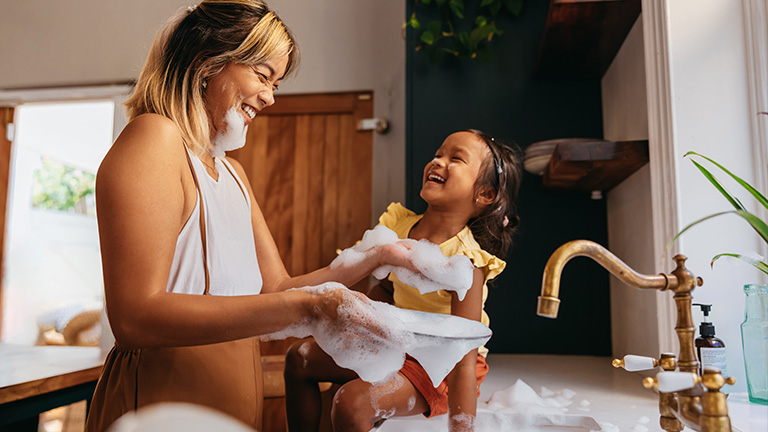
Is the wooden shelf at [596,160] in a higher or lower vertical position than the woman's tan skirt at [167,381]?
higher

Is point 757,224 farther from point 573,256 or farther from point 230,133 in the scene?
point 230,133

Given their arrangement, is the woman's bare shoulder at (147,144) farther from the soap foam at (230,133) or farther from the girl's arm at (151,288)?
the soap foam at (230,133)

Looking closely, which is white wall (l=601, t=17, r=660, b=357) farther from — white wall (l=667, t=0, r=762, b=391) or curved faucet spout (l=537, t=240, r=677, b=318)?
curved faucet spout (l=537, t=240, r=677, b=318)

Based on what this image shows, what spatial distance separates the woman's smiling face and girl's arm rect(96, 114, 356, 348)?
22 cm

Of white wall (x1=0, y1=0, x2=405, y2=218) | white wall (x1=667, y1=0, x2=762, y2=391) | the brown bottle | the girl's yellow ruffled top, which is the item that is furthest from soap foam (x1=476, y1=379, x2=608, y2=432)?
white wall (x1=0, y1=0, x2=405, y2=218)

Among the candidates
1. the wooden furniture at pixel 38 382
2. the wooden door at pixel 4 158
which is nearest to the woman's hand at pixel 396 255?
the wooden furniture at pixel 38 382

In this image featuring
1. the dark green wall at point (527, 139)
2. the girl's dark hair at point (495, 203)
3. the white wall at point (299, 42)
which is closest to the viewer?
the girl's dark hair at point (495, 203)

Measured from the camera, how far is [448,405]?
1.13 metres

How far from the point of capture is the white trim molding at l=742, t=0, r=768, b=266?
1237 millimetres

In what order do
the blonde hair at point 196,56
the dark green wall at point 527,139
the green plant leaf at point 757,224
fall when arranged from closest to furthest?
the green plant leaf at point 757,224 < the blonde hair at point 196,56 < the dark green wall at point 527,139

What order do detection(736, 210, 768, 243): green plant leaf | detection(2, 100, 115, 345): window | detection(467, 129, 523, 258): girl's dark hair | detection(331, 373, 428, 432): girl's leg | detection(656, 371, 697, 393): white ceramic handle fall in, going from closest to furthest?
detection(656, 371, 697, 393): white ceramic handle → detection(736, 210, 768, 243): green plant leaf → detection(331, 373, 428, 432): girl's leg → detection(467, 129, 523, 258): girl's dark hair → detection(2, 100, 115, 345): window

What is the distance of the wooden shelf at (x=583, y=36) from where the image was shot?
5.37ft

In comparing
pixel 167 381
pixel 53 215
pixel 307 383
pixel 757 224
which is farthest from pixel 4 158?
pixel 757 224

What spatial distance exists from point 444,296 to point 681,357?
58 centimetres
